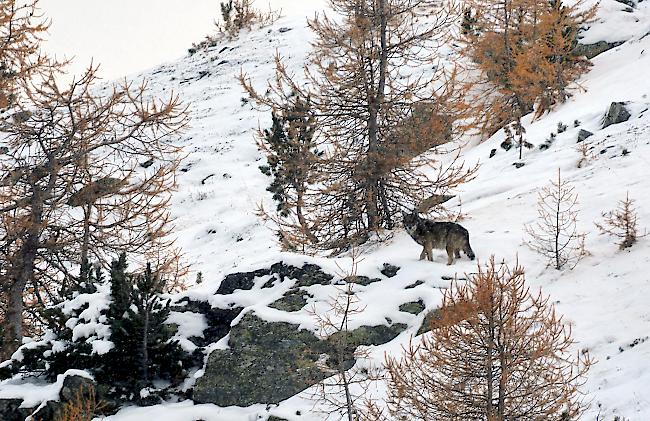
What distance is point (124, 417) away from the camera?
785 cm

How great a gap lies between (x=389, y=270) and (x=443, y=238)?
1137 mm

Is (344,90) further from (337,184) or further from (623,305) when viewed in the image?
(623,305)

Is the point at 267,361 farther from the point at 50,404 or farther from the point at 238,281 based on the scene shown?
the point at 50,404

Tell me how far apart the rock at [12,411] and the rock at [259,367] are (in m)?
2.30

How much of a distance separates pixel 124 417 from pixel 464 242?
244 inches

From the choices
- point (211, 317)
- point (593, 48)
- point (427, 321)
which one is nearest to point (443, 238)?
point (427, 321)

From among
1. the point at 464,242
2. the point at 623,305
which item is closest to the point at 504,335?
the point at 623,305

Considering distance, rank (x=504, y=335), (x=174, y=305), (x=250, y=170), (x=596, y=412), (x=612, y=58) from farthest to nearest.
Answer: (x=250, y=170) < (x=612, y=58) < (x=174, y=305) < (x=596, y=412) < (x=504, y=335)

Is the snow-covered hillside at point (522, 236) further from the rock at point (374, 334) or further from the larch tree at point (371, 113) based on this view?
the larch tree at point (371, 113)

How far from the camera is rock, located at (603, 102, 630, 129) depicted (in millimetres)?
16766

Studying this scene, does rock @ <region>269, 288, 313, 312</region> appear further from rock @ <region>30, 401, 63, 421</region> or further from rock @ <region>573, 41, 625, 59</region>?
rock @ <region>573, 41, 625, 59</region>

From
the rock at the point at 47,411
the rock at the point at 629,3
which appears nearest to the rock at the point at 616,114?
the rock at the point at 47,411

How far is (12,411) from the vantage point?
7.96 metres

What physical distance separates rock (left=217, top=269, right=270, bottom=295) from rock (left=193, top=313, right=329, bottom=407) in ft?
5.23
